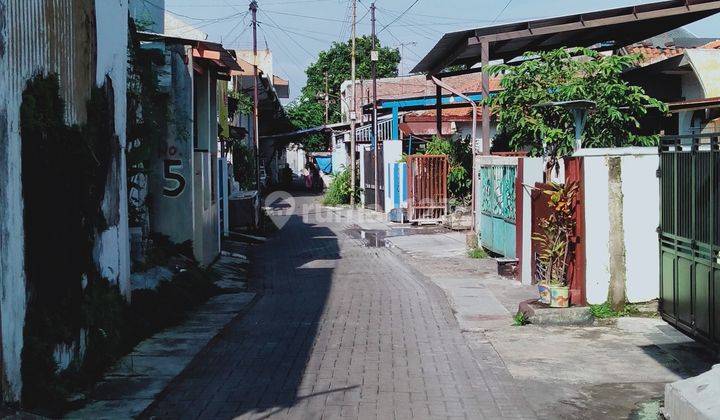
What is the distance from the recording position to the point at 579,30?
1883cm

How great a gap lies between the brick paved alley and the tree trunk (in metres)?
2.19

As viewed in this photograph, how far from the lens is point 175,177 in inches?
607

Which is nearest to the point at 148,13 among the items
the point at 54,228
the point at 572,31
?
the point at 572,31

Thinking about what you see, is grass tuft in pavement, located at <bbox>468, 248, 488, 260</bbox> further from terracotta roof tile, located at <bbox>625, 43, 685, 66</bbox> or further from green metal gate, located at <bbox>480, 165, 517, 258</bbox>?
terracotta roof tile, located at <bbox>625, 43, 685, 66</bbox>

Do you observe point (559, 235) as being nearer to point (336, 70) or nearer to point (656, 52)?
point (656, 52)

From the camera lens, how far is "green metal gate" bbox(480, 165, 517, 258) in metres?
16.2

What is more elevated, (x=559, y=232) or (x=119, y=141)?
(x=119, y=141)

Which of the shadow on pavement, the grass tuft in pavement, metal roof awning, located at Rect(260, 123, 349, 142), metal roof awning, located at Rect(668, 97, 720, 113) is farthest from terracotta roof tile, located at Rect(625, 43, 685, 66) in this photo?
metal roof awning, located at Rect(260, 123, 349, 142)

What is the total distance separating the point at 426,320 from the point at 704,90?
7.68 metres

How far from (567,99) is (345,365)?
8.36 meters

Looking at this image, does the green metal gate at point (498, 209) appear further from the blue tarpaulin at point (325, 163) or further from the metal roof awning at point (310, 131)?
the blue tarpaulin at point (325, 163)

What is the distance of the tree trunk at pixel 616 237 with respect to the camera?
35.7 feet

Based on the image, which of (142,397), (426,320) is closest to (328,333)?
(426,320)

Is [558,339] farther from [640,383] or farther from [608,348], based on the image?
[640,383]
